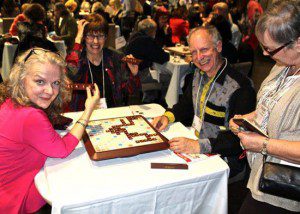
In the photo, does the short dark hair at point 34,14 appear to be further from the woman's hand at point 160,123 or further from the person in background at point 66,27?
the woman's hand at point 160,123

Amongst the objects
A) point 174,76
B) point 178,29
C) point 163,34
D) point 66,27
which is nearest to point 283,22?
point 174,76

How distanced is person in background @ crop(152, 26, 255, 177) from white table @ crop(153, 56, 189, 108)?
2.36 m

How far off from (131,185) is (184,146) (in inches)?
16.9

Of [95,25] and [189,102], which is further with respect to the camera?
[95,25]

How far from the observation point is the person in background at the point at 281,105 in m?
1.36

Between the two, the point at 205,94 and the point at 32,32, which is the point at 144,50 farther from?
the point at 205,94

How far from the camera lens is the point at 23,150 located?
1.54m

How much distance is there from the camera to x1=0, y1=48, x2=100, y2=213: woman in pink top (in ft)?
4.84

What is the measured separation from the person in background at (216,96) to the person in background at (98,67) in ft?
2.20

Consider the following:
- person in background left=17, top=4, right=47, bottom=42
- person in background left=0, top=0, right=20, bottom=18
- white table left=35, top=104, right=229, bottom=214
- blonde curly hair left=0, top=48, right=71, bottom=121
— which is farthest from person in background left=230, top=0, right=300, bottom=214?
person in background left=0, top=0, right=20, bottom=18

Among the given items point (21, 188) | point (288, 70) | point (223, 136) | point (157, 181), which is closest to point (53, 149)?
point (21, 188)

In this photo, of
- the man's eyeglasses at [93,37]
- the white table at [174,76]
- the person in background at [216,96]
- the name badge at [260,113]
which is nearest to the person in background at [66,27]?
the white table at [174,76]

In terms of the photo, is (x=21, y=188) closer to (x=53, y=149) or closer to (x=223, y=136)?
(x=53, y=149)

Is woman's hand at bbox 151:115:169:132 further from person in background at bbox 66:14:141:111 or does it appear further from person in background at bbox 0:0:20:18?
person in background at bbox 0:0:20:18
